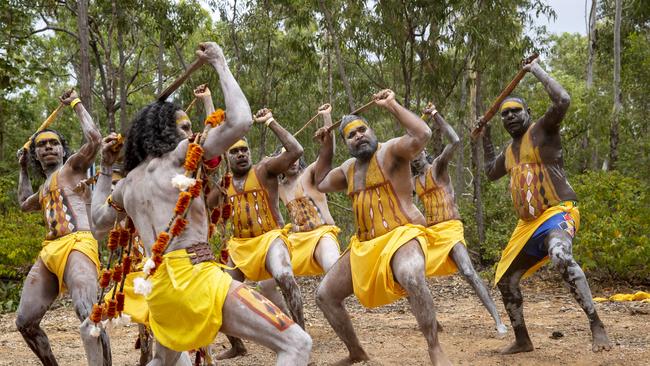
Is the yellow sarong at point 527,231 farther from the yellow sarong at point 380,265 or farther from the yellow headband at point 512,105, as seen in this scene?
the yellow sarong at point 380,265

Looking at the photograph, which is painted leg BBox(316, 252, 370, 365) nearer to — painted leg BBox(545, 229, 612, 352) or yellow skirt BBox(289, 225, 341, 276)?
painted leg BBox(545, 229, 612, 352)

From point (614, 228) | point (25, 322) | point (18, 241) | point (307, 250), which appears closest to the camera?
point (25, 322)

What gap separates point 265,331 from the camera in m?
3.59

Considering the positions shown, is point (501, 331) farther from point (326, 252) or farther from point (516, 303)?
point (326, 252)

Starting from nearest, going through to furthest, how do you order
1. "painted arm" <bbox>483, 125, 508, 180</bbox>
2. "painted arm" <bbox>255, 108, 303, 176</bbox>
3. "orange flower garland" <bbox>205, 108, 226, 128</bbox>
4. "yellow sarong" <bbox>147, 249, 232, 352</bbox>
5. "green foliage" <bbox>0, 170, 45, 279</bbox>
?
"yellow sarong" <bbox>147, 249, 232, 352</bbox> → "orange flower garland" <bbox>205, 108, 226, 128</bbox> → "painted arm" <bbox>255, 108, 303, 176</bbox> → "painted arm" <bbox>483, 125, 508, 180</bbox> → "green foliage" <bbox>0, 170, 45, 279</bbox>

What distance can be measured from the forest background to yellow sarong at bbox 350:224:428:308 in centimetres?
650

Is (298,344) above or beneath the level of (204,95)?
beneath

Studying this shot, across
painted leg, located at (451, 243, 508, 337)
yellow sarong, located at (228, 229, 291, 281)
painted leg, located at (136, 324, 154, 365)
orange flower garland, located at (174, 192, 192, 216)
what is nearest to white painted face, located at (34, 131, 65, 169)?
painted leg, located at (136, 324, 154, 365)

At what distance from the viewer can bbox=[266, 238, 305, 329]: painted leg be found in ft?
21.6

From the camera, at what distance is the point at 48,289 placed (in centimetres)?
582

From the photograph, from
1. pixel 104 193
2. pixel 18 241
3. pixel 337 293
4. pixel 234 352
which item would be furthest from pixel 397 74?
pixel 104 193

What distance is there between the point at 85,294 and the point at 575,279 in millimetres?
3989

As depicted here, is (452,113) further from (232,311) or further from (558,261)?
(232,311)

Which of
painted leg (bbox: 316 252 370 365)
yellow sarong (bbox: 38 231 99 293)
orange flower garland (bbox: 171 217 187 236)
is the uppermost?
orange flower garland (bbox: 171 217 187 236)
